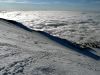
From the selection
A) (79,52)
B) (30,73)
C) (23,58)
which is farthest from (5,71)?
(79,52)

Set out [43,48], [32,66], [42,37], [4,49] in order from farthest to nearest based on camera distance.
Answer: [42,37] < [43,48] < [4,49] < [32,66]

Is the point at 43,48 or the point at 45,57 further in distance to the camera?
the point at 43,48

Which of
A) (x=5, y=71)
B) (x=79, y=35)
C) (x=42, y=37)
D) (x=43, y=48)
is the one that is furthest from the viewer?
(x=79, y=35)

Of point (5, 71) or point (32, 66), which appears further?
point (32, 66)

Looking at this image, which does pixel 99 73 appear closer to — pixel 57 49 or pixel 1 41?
pixel 57 49

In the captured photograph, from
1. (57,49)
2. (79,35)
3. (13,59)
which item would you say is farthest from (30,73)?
(79,35)

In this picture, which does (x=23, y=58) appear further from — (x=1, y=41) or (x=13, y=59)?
(x=1, y=41)
